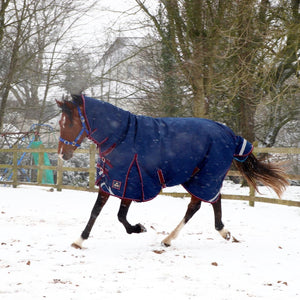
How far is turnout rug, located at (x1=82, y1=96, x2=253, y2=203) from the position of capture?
397cm

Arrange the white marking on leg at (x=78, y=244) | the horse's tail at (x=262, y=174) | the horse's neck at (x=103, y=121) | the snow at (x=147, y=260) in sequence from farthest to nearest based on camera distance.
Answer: the horse's tail at (x=262, y=174) < the white marking on leg at (x=78, y=244) < the horse's neck at (x=103, y=121) < the snow at (x=147, y=260)

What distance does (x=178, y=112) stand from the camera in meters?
13.1

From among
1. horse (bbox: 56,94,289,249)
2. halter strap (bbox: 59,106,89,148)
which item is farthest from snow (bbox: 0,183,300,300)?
halter strap (bbox: 59,106,89,148)

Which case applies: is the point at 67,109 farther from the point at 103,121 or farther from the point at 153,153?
the point at 153,153

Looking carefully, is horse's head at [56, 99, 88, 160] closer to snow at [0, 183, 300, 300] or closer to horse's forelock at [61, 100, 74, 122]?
horse's forelock at [61, 100, 74, 122]

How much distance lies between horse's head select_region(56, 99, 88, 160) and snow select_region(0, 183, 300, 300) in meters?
1.10

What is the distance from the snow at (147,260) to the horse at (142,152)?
14.4 inches

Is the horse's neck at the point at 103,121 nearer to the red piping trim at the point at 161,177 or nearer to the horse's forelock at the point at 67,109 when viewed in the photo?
the horse's forelock at the point at 67,109

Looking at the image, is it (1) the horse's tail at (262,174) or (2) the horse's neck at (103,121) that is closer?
(2) the horse's neck at (103,121)

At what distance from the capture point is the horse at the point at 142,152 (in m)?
3.97

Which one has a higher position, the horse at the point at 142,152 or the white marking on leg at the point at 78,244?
the horse at the point at 142,152

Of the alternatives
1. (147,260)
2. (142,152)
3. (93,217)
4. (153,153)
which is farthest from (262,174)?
(93,217)

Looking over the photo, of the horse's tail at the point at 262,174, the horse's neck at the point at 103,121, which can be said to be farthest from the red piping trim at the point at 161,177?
the horse's tail at the point at 262,174

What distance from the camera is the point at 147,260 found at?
367 cm
